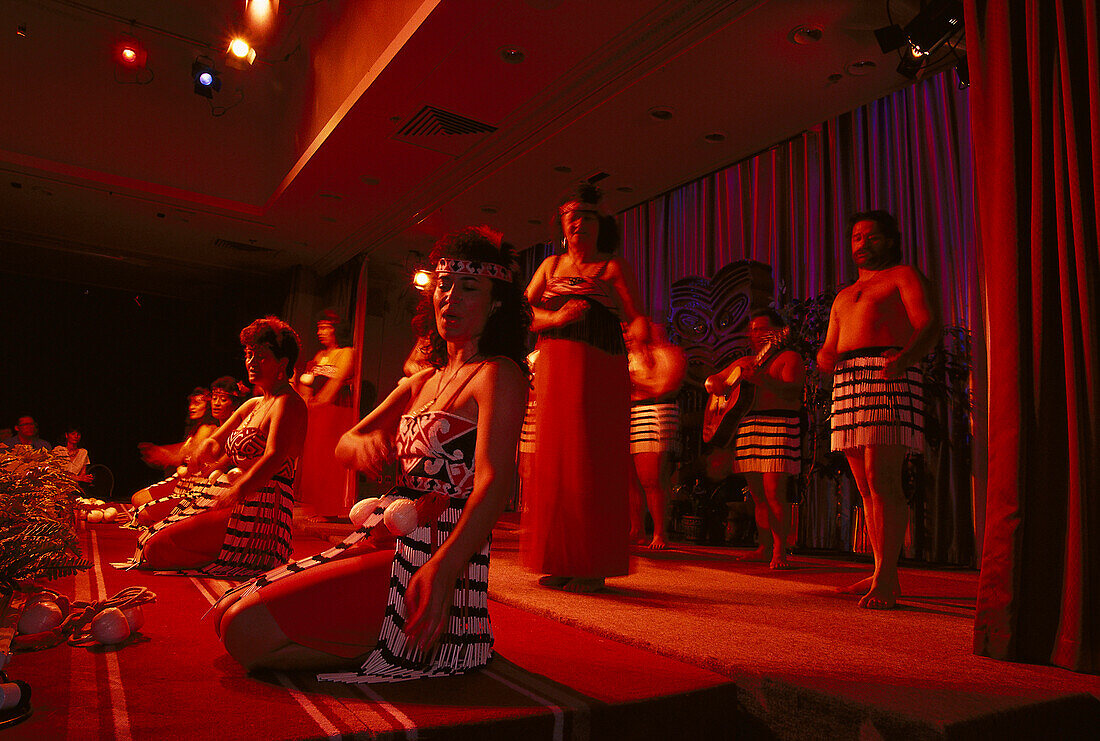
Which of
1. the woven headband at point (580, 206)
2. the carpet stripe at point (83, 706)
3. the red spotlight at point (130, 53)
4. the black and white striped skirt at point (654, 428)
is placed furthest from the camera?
the red spotlight at point (130, 53)

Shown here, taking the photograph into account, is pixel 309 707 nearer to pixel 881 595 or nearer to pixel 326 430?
pixel 881 595

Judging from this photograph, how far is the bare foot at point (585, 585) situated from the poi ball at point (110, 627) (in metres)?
1.90

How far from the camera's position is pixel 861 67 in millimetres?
6145

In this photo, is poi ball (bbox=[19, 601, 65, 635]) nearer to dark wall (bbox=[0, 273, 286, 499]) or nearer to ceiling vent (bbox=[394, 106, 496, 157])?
ceiling vent (bbox=[394, 106, 496, 157])

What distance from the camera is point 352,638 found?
6.28 ft

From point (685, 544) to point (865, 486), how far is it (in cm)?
369

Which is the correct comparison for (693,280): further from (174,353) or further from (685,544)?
(174,353)

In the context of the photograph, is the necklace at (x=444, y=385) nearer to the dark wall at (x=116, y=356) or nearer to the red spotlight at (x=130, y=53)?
the red spotlight at (x=130, y=53)

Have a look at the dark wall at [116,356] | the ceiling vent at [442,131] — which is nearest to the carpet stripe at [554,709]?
the ceiling vent at [442,131]

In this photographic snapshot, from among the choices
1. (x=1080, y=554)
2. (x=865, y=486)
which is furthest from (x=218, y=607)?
(x=865, y=486)

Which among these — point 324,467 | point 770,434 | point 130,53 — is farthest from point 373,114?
point 770,434

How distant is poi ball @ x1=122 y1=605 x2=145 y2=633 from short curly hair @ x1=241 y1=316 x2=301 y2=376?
1.86 m

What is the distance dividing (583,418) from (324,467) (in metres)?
5.02

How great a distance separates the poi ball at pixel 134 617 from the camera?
90.0 inches
